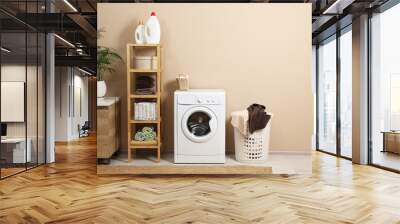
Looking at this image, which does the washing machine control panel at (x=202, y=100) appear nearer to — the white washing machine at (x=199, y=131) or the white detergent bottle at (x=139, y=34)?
the white washing machine at (x=199, y=131)

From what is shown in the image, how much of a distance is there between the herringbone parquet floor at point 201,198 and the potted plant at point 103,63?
1.07m

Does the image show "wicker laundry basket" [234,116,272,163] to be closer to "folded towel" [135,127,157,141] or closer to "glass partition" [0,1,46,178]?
"folded towel" [135,127,157,141]

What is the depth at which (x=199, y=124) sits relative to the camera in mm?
4332

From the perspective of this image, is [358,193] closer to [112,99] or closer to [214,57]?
[214,57]

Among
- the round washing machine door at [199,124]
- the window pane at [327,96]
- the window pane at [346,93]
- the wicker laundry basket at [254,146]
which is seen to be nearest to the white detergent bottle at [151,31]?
the round washing machine door at [199,124]

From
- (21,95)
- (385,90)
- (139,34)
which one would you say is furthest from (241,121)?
(21,95)

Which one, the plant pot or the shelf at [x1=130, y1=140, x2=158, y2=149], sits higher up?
the plant pot

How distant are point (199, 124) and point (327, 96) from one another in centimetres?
400

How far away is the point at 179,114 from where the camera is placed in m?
4.27

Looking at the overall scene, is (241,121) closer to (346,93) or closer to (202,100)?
(202,100)

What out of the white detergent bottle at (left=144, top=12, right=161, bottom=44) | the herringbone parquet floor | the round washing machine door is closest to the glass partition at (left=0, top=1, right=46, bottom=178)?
the herringbone parquet floor

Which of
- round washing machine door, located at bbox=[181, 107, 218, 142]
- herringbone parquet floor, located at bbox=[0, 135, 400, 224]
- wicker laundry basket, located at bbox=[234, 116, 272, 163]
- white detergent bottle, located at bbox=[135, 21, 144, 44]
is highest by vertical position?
white detergent bottle, located at bbox=[135, 21, 144, 44]

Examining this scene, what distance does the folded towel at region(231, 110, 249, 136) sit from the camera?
426 centimetres

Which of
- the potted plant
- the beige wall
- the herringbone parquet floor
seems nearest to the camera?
the herringbone parquet floor
